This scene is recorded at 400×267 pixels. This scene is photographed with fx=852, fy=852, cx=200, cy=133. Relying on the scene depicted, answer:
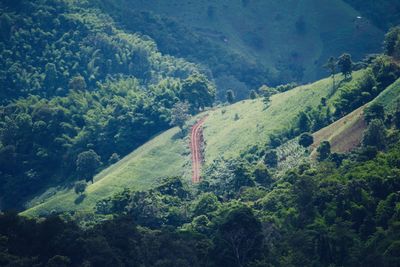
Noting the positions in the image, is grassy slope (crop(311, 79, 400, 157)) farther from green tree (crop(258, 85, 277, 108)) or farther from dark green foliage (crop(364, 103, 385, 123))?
green tree (crop(258, 85, 277, 108))

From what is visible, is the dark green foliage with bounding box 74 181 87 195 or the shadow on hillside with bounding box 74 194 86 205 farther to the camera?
the dark green foliage with bounding box 74 181 87 195

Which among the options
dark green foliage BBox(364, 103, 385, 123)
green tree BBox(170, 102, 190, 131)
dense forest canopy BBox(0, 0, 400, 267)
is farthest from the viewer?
green tree BBox(170, 102, 190, 131)

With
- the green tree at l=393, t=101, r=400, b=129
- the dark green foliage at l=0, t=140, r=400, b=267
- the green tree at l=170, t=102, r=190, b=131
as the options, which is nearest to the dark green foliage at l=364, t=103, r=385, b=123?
the green tree at l=393, t=101, r=400, b=129

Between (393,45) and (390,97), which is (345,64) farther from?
(390,97)

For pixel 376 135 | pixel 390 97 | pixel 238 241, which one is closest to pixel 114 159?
pixel 390 97

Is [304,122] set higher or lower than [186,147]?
lower

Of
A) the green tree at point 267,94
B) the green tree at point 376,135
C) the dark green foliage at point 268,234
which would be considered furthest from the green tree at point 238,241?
the green tree at point 267,94

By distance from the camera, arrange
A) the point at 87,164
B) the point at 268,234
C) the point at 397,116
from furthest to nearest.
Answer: the point at 87,164 → the point at 397,116 → the point at 268,234

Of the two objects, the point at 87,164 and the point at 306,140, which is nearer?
the point at 306,140
